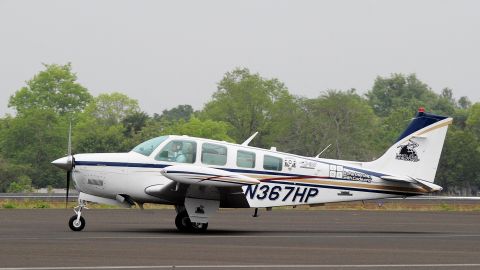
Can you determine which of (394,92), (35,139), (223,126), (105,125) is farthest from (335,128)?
(394,92)

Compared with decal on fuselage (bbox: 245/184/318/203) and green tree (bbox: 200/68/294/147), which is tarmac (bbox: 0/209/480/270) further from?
green tree (bbox: 200/68/294/147)

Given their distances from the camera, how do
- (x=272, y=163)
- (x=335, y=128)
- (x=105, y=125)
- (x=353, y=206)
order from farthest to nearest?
(x=105, y=125), (x=335, y=128), (x=353, y=206), (x=272, y=163)

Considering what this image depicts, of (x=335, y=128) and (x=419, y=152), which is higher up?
(x=335, y=128)

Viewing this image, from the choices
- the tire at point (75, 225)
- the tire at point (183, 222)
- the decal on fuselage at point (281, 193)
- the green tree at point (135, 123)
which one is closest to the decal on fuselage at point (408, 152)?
the decal on fuselage at point (281, 193)

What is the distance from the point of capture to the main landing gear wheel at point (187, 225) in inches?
843

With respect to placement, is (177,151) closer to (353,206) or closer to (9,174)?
(353,206)

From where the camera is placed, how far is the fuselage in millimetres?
21328

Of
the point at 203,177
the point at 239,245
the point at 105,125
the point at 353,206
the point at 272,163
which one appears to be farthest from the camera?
the point at 105,125

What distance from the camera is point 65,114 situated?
100 metres

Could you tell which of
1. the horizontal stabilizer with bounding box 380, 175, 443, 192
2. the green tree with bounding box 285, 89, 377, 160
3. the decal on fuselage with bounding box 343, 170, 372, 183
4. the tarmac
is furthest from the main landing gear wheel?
the green tree with bounding box 285, 89, 377, 160

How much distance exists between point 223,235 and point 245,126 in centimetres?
7025

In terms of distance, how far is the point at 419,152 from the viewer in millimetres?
22938

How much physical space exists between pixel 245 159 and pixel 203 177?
1.70 m

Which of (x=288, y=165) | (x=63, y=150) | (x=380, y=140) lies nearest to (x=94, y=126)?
(x=63, y=150)
